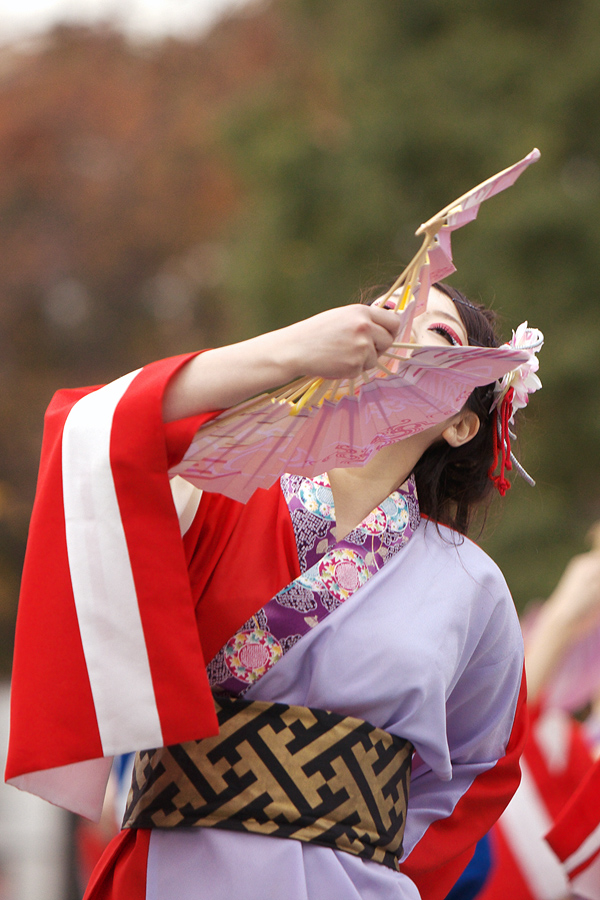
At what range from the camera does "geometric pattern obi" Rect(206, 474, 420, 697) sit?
115cm

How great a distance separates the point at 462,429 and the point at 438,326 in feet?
0.57

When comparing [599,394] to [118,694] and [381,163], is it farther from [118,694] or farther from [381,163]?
[118,694]

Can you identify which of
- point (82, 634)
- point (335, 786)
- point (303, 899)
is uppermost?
point (82, 634)

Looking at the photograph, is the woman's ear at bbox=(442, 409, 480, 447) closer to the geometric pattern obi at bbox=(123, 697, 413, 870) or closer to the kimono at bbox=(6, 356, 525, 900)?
the kimono at bbox=(6, 356, 525, 900)

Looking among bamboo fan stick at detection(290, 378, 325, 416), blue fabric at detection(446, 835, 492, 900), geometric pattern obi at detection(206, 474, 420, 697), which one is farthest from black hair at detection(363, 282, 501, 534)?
blue fabric at detection(446, 835, 492, 900)

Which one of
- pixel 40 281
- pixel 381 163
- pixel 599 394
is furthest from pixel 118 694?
pixel 40 281

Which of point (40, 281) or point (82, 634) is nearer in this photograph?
point (82, 634)

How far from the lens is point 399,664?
1.15m

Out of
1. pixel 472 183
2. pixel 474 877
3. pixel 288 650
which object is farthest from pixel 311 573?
pixel 472 183

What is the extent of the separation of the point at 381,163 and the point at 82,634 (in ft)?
15.1

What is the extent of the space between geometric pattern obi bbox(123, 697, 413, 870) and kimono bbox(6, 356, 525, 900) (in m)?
0.02

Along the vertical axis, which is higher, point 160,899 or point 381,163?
point 381,163

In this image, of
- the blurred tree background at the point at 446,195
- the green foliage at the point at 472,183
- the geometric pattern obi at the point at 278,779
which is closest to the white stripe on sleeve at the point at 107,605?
the geometric pattern obi at the point at 278,779

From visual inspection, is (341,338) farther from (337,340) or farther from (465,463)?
(465,463)
